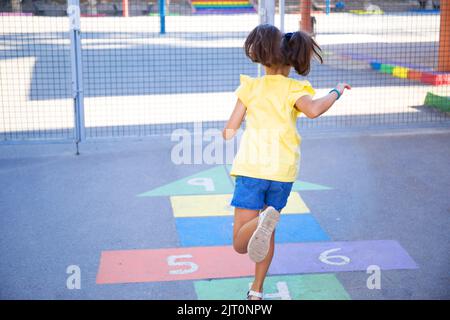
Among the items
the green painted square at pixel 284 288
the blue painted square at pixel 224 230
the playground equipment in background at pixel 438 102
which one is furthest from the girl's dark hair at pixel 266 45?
the playground equipment in background at pixel 438 102

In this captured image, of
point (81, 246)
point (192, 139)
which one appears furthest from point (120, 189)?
point (192, 139)

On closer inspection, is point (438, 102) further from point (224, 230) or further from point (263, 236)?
point (263, 236)

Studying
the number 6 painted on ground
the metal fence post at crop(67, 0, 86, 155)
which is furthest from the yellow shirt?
the metal fence post at crop(67, 0, 86, 155)

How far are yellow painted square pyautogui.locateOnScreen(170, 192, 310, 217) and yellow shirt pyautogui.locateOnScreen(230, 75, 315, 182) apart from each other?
78.3 inches

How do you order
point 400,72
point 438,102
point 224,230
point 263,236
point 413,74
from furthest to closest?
point 400,72, point 413,74, point 438,102, point 224,230, point 263,236

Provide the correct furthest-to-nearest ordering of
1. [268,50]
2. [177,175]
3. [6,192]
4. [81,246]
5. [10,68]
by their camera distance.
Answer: [10,68] → [177,175] → [6,192] → [81,246] → [268,50]

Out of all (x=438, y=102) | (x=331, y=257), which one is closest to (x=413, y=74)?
(x=438, y=102)

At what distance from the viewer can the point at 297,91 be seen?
3.64 m

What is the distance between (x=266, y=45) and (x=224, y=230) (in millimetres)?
2012

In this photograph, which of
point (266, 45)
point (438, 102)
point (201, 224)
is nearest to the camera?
point (266, 45)

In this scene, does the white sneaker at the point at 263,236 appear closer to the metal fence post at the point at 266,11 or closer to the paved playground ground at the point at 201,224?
the paved playground ground at the point at 201,224
